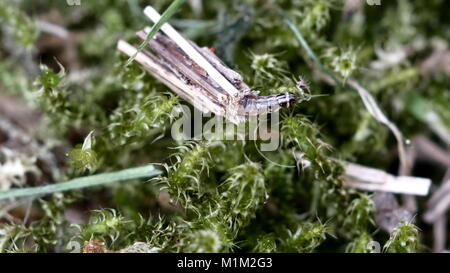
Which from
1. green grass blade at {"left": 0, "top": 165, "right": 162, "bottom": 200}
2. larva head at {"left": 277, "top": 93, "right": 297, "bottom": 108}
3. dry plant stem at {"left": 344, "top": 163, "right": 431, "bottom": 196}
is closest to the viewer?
larva head at {"left": 277, "top": 93, "right": 297, "bottom": 108}

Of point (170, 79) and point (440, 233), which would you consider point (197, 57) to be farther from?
point (440, 233)

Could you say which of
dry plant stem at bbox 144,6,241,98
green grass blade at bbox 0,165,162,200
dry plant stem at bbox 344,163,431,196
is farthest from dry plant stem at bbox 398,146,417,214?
green grass blade at bbox 0,165,162,200

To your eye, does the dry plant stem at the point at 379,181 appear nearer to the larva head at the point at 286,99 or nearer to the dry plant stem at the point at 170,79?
the larva head at the point at 286,99

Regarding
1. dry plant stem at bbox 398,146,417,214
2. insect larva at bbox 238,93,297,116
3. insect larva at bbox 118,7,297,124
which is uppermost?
insect larva at bbox 118,7,297,124

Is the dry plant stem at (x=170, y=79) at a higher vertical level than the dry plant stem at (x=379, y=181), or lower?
higher

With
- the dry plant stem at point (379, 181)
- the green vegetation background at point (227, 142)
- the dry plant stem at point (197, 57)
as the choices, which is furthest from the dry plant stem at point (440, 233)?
the dry plant stem at point (197, 57)

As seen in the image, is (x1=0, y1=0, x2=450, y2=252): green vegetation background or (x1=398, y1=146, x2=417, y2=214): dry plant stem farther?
(x1=398, y1=146, x2=417, y2=214): dry plant stem

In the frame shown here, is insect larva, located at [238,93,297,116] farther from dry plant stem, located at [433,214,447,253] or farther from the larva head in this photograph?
dry plant stem, located at [433,214,447,253]

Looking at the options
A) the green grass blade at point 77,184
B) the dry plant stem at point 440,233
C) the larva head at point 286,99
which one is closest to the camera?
the larva head at point 286,99

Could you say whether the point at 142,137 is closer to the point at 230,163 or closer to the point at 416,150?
the point at 230,163
